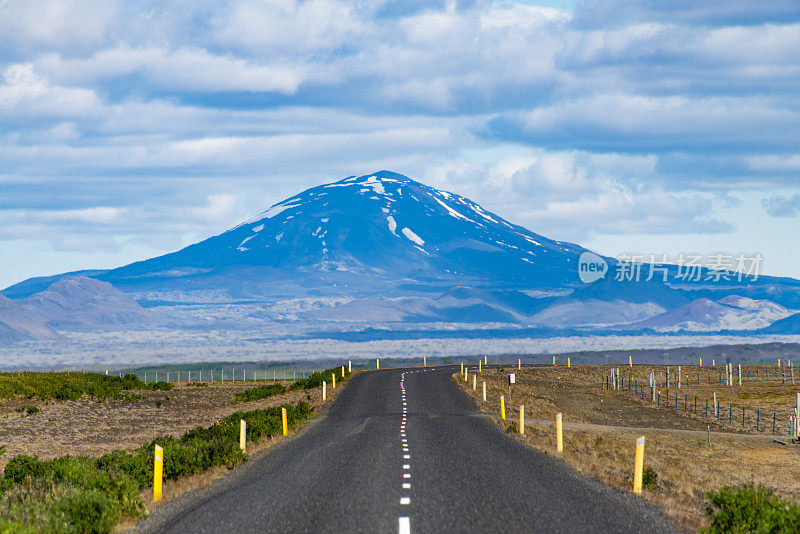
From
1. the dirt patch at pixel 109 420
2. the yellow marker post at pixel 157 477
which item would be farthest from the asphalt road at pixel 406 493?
the dirt patch at pixel 109 420

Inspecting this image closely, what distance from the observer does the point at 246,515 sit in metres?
17.8

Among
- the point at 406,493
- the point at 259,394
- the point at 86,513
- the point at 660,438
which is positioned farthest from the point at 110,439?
the point at 86,513

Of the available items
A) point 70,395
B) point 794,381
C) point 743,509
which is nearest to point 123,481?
point 743,509

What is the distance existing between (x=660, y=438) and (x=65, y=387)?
3638 centimetres

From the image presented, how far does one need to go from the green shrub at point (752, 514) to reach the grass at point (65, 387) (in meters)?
48.7

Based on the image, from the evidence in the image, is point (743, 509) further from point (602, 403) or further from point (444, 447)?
point (602, 403)

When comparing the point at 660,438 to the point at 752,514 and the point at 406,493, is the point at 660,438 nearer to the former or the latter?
the point at 406,493

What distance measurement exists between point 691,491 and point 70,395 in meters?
44.6

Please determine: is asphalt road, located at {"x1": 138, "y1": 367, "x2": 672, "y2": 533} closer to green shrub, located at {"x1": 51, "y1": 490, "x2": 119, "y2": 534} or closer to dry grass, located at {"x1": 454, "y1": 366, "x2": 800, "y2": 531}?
green shrub, located at {"x1": 51, "y1": 490, "x2": 119, "y2": 534}

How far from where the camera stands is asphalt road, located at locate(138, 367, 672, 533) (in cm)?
1671

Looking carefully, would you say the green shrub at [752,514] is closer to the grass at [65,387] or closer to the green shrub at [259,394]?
the green shrub at [259,394]

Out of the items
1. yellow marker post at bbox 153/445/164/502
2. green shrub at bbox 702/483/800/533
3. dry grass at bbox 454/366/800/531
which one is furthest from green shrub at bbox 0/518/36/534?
dry grass at bbox 454/366/800/531

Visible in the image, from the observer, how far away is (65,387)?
60188 millimetres

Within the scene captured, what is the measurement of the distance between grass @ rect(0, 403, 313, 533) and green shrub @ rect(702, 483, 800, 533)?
10241mm
